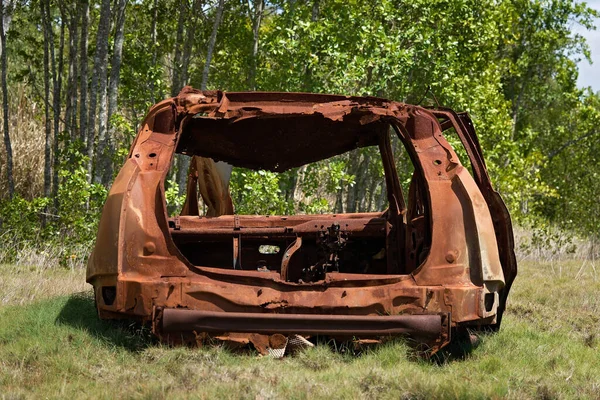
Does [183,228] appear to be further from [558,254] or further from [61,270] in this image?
[558,254]

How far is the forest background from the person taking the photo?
Answer: 13.2 metres

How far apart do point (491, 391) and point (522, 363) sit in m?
1.13

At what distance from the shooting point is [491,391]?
459 cm

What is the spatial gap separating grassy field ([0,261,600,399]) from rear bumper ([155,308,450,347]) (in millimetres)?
133

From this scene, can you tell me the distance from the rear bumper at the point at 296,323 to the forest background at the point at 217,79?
474 cm

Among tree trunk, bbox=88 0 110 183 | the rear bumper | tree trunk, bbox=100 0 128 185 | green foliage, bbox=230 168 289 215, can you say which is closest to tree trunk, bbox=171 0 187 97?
tree trunk, bbox=100 0 128 185

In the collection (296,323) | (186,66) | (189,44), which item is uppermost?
(189,44)

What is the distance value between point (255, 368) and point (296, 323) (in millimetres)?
471

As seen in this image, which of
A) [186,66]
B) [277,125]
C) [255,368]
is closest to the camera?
[255,368]

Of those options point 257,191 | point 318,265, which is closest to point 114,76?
point 257,191

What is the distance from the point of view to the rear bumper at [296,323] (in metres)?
5.42

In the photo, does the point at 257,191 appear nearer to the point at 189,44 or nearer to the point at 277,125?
the point at 189,44

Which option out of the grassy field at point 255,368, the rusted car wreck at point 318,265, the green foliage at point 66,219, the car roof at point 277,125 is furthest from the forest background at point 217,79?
the grassy field at point 255,368

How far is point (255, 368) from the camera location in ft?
16.7
